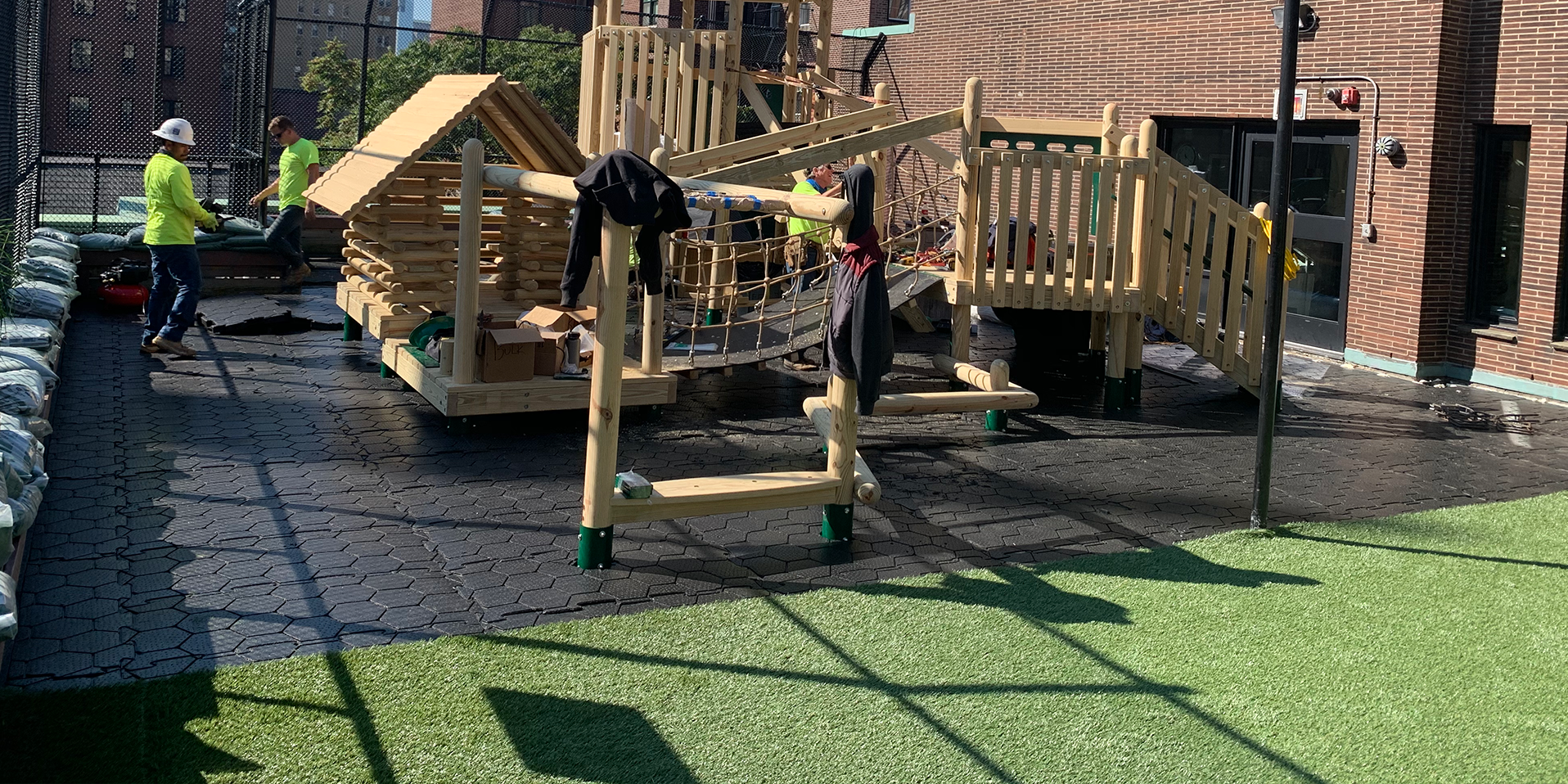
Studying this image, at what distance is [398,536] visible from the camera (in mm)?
7066

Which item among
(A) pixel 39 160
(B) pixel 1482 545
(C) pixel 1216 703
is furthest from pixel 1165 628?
(A) pixel 39 160

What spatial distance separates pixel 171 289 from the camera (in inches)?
465

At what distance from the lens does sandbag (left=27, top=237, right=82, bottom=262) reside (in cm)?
1278

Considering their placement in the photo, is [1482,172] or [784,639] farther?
[1482,172]

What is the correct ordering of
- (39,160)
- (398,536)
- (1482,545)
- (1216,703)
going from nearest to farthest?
1. (1216,703)
2. (398,536)
3. (1482,545)
4. (39,160)

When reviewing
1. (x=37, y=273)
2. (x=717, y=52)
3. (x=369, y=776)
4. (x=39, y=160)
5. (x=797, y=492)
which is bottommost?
(x=369, y=776)

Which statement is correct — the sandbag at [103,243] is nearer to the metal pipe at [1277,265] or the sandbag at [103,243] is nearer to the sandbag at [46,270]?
the sandbag at [46,270]

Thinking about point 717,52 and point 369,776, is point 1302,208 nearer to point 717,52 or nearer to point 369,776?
point 717,52

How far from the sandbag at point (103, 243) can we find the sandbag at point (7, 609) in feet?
35.0

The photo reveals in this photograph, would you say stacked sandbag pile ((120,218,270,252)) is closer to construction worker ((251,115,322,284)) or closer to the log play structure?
construction worker ((251,115,322,284))

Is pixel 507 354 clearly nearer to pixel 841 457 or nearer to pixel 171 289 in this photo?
pixel 841 457

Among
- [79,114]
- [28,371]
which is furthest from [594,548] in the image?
[79,114]

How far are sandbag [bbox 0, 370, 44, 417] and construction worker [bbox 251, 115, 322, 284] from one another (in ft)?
24.4

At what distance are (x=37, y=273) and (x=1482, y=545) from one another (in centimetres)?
1119
